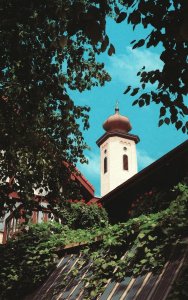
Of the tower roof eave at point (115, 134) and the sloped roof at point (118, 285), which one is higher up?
the tower roof eave at point (115, 134)

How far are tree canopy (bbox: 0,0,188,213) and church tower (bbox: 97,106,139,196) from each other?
35.0 m

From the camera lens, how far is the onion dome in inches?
1983

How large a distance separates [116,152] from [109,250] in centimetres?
3941

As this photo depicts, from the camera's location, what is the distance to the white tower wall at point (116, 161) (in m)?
46.0

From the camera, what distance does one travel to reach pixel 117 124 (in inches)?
1988

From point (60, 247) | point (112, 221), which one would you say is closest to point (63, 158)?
point (60, 247)

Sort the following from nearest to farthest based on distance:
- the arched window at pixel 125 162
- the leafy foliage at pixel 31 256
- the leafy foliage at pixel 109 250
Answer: the leafy foliage at pixel 109 250, the leafy foliage at pixel 31 256, the arched window at pixel 125 162

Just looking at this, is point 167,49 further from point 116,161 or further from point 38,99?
point 116,161

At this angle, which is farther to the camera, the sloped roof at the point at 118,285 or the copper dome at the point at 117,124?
the copper dome at the point at 117,124

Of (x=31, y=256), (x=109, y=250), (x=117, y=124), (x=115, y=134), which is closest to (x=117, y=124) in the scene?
(x=117, y=124)

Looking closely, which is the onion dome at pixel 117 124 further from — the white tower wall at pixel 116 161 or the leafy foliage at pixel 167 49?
the leafy foliage at pixel 167 49

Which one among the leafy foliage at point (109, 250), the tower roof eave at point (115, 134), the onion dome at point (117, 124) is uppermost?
the onion dome at point (117, 124)

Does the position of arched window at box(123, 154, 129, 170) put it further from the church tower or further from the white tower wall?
the white tower wall

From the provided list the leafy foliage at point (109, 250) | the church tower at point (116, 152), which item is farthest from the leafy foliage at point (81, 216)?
the church tower at point (116, 152)
